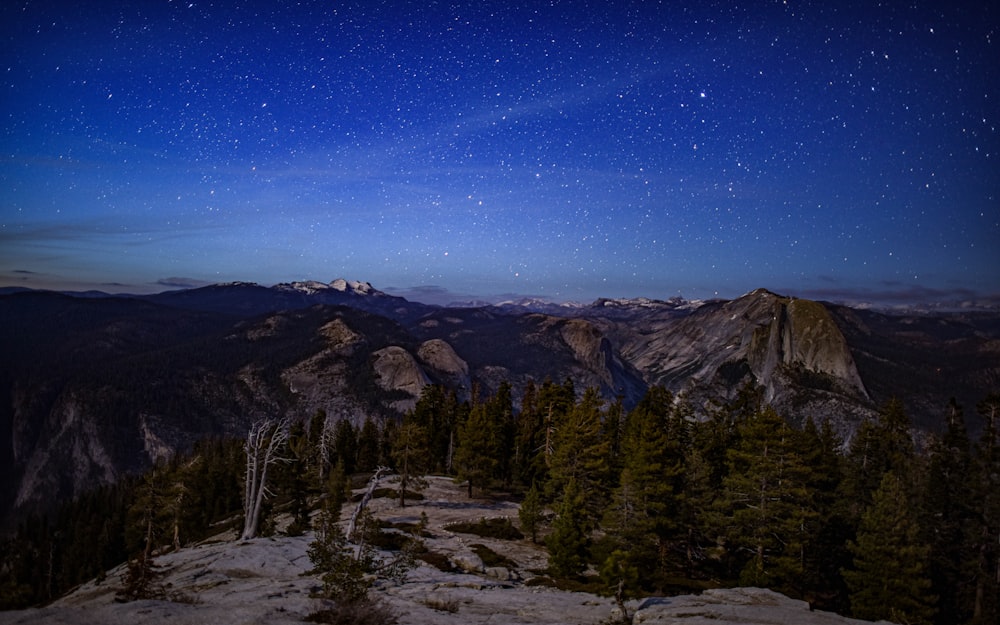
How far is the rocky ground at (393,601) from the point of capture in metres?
15.6

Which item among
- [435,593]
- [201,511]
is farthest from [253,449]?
[201,511]

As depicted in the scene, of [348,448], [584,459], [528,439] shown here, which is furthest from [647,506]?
[348,448]

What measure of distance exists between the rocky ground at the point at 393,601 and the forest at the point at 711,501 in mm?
1730

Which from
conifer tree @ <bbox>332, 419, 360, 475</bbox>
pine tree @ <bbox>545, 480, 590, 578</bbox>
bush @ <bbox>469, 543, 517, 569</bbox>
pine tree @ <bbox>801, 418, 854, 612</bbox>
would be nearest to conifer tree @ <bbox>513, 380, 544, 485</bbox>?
bush @ <bbox>469, 543, 517, 569</bbox>

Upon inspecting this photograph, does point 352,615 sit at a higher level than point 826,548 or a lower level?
higher

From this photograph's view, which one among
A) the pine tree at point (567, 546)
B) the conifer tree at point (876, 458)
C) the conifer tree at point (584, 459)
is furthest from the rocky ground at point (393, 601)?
the conifer tree at point (876, 458)

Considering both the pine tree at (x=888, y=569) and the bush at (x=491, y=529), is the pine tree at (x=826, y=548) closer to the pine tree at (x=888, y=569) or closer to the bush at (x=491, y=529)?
the pine tree at (x=888, y=569)

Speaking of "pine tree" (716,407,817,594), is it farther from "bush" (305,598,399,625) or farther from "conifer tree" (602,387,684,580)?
"bush" (305,598,399,625)

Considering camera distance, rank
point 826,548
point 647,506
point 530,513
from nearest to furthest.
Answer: point 647,506
point 530,513
point 826,548

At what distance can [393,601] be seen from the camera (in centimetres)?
2042

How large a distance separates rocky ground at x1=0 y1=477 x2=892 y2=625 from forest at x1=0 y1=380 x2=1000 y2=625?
5.68 feet

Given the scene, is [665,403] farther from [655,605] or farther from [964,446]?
[655,605]

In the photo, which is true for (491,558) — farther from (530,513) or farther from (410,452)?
(410,452)

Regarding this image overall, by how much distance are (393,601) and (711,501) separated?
2897 centimetres
